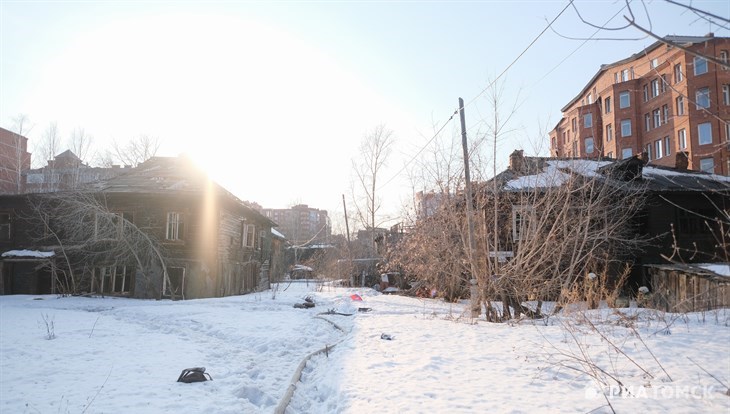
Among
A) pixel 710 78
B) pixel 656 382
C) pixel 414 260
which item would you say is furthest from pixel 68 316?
pixel 710 78

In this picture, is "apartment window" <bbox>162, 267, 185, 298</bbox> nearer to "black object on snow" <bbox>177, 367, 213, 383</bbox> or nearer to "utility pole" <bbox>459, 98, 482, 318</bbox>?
"utility pole" <bbox>459, 98, 482, 318</bbox>

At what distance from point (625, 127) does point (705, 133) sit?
27.7 feet

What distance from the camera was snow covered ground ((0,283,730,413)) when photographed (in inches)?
193

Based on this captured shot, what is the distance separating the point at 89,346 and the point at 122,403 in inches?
182

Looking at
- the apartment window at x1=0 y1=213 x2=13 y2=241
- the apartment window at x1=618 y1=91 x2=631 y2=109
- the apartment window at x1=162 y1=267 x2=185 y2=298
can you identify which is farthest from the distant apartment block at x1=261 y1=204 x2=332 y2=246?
the apartment window at x1=618 y1=91 x2=631 y2=109

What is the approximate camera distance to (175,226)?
2361 centimetres

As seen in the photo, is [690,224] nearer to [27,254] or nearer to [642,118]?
[642,118]

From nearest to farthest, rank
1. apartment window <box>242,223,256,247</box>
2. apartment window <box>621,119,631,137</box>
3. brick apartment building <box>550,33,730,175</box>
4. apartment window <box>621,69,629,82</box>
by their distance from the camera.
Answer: apartment window <box>242,223,256,247</box> < brick apartment building <box>550,33,730,175</box> < apartment window <box>621,119,631,137</box> < apartment window <box>621,69,629,82</box>

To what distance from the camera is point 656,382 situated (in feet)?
16.2

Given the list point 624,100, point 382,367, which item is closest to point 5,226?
point 382,367

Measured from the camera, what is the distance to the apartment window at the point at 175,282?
891 inches

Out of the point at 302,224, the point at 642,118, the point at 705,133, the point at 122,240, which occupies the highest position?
the point at 642,118

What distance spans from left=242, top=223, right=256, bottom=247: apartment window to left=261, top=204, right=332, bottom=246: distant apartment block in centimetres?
1262

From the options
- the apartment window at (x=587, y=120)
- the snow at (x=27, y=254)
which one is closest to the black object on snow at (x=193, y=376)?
the snow at (x=27, y=254)
